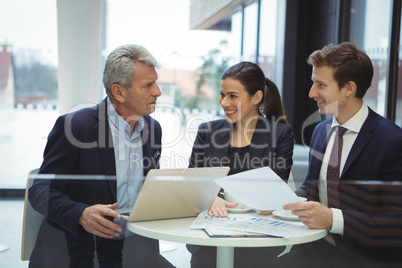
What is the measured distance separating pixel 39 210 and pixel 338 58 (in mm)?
1473

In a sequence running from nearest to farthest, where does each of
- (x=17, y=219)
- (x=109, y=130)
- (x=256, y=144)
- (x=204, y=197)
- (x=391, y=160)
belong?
1. (x=17, y=219)
2. (x=204, y=197)
3. (x=391, y=160)
4. (x=109, y=130)
5. (x=256, y=144)

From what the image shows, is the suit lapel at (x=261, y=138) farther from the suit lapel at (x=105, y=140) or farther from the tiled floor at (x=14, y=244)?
the tiled floor at (x=14, y=244)

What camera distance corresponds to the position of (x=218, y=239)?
1.38 m

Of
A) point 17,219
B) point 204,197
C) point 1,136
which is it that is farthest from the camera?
point 1,136

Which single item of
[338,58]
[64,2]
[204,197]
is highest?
[64,2]

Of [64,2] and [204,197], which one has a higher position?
[64,2]

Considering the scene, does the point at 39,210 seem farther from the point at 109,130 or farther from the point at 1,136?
the point at 1,136

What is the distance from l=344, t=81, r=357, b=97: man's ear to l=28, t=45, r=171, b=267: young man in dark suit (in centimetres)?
94

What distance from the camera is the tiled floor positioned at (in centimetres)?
140

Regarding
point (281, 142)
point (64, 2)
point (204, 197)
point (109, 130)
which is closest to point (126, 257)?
point (204, 197)

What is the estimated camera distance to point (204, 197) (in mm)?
1563

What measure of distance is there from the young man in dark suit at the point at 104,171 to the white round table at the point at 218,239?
4 centimetres

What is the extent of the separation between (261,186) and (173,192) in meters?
0.30

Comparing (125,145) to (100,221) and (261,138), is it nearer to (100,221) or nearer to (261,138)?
(100,221)
